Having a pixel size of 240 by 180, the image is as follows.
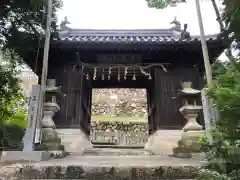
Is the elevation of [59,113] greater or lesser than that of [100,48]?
lesser

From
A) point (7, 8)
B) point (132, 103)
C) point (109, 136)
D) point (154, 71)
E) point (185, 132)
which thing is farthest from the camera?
point (132, 103)

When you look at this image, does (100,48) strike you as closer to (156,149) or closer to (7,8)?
(7,8)

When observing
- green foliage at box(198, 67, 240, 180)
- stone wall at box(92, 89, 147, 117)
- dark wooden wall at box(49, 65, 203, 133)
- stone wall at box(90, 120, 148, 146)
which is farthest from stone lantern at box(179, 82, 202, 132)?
stone wall at box(92, 89, 147, 117)

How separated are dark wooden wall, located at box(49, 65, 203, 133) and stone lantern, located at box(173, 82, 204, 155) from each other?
57cm

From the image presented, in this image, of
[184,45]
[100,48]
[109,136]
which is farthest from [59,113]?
[109,136]

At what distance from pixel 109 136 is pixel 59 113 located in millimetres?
9012

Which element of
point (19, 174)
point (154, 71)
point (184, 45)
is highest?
point (184, 45)

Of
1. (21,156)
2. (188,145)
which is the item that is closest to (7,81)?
(21,156)

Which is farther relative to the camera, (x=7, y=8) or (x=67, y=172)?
(x=7, y=8)

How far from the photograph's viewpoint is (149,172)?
3682 mm

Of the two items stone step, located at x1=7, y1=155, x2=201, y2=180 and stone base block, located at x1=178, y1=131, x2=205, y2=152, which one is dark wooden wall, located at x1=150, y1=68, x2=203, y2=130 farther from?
stone step, located at x1=7, y1=155, x2=201, y2=180

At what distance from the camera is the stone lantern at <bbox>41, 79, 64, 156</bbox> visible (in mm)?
6202

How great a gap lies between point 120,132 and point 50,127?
10.6 m

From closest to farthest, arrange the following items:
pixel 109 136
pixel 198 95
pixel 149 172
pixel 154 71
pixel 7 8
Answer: pixel 149 172
pixel 7 8
pixel 198 95
pixel 154 71
pixel 109 136
